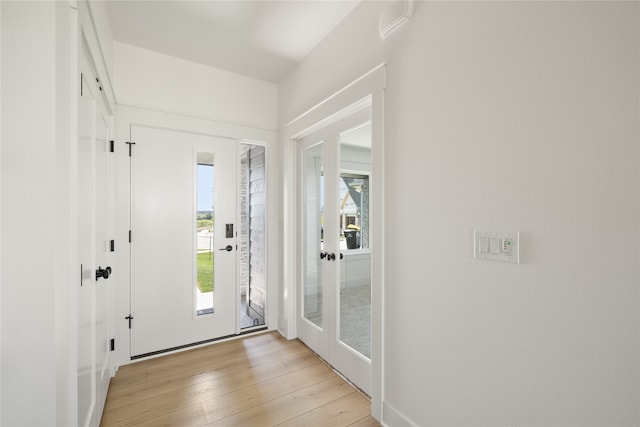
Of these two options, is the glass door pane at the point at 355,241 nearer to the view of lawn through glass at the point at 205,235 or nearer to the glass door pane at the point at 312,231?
the glass door pane at the point at 312,231

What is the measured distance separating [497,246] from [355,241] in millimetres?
1183

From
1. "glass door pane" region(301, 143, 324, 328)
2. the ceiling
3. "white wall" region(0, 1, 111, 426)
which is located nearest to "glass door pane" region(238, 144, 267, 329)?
"glass door pane" region(301, 143, 324, 328)

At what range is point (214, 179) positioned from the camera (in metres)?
2.95

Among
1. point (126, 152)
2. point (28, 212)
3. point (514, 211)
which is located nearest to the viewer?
point (28, 212)

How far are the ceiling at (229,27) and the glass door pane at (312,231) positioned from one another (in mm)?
920

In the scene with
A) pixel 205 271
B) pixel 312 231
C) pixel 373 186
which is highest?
pixel 373 186

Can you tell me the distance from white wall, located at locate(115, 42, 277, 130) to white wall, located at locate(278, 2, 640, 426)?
1.76m

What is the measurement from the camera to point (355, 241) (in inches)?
90.9

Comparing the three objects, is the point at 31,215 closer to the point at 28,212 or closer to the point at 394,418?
the point at 28,212

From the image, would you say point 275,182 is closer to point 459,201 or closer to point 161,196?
point 161,196

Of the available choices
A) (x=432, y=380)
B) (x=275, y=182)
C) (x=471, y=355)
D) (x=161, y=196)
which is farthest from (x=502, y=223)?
(x=161, y=196)

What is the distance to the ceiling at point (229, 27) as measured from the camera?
2.06 meters

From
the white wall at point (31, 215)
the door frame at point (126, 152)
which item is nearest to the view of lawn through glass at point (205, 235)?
the door frame at point (126, 152)

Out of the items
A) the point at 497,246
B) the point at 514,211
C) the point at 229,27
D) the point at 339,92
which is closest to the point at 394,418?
the point at 497,246
